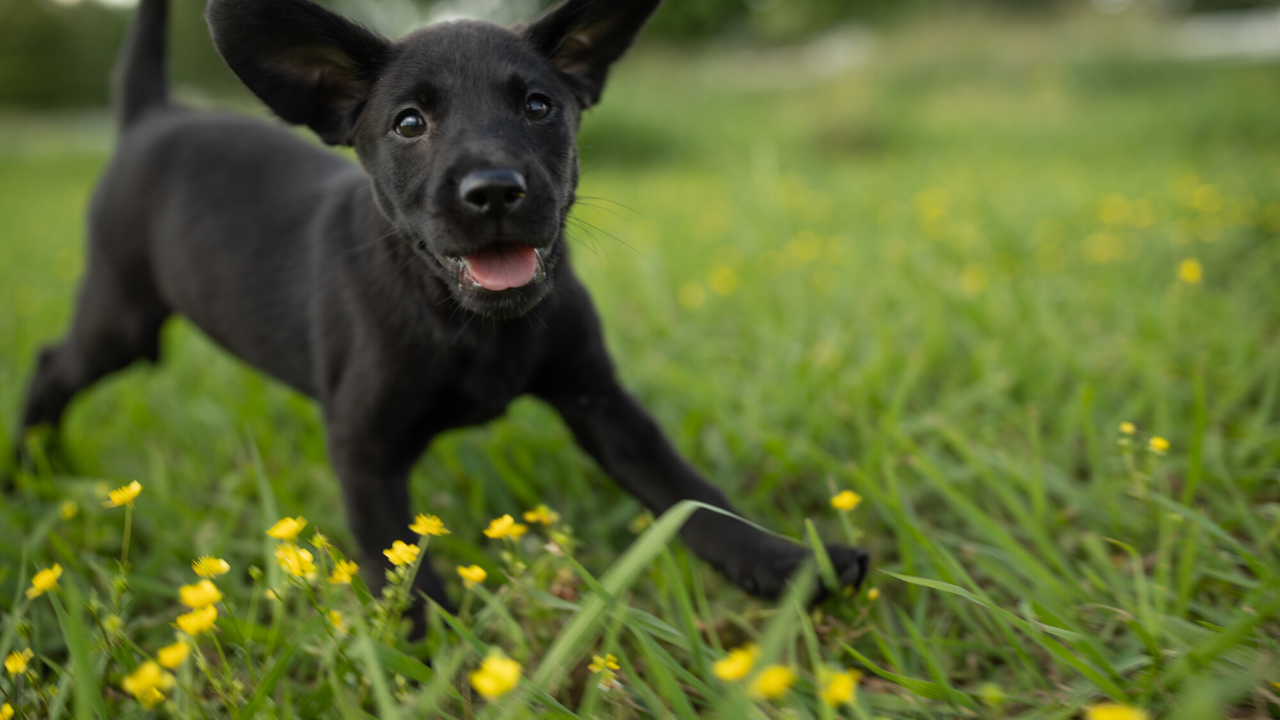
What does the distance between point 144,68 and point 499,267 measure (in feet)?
6.45

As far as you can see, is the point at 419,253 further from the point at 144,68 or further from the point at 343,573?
the point at 144,68

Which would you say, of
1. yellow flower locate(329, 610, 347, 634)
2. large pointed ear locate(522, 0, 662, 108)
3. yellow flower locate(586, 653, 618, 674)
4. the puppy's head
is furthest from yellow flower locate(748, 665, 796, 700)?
large pointed ear locate(522, 0, 662, 108)

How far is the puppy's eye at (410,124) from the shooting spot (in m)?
1.56

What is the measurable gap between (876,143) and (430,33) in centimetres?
726

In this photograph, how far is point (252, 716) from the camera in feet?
3.48

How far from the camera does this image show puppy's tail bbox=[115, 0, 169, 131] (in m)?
2.47

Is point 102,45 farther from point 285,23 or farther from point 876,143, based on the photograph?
point 285,23

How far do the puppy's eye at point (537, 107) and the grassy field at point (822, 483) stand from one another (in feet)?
1.09

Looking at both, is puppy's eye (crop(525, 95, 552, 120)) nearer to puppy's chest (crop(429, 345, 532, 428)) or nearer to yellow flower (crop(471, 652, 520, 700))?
puppy's chest (crop(429, 345, 532, 428))

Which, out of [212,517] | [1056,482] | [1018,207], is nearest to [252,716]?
[212,517]

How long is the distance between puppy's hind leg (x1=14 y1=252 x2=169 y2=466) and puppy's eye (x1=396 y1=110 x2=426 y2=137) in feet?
4.21

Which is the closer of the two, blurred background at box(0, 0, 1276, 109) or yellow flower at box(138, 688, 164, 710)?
yellow flower at box(138, 688, 164, 710)

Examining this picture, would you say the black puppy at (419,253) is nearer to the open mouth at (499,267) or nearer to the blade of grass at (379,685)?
the open mouth at (499,267)

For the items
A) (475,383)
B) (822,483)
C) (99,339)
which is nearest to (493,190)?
(475,383)
